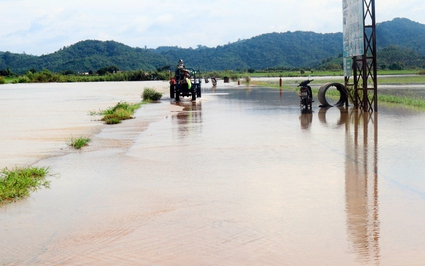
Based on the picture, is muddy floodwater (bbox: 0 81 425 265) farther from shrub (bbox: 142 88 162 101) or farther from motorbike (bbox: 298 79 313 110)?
shrub (bbox: 142 88 162 101)

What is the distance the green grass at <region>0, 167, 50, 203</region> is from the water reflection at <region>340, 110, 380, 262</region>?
473cm

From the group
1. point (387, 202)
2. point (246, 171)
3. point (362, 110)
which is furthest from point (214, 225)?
point (362, 110)

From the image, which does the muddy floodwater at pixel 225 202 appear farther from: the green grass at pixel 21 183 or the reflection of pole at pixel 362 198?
the green grass at pixel 21 183

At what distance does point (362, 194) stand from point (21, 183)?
5177 mm

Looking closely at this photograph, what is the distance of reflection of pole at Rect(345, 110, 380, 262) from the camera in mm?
6352

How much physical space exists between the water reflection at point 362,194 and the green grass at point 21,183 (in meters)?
4.73

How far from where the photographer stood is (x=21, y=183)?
9711mm

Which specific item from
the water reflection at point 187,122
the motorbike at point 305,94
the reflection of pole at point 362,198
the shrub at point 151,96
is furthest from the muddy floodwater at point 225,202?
the shrub at point 151,96

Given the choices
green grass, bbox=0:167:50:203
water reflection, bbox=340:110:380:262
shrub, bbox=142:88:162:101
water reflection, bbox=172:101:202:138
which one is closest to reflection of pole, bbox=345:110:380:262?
water reflection, bbox=340:110:380:262

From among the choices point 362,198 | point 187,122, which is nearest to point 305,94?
point 187,122

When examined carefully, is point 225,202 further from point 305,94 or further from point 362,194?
point 305,94

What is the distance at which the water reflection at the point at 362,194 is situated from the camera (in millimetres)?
6348

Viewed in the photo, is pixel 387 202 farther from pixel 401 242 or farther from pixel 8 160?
pixel 8 160

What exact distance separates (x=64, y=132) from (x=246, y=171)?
10.4 metres
